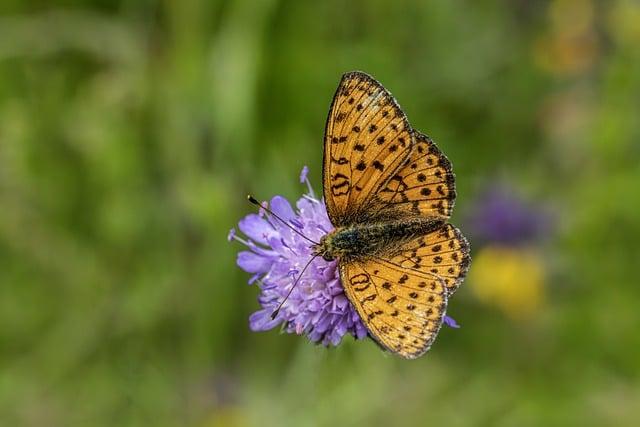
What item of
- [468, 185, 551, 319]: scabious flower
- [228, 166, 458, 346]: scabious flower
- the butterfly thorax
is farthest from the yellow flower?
the butterfly thorax

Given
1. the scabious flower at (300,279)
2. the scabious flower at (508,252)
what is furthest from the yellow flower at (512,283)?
the scabious flower at (300,279)

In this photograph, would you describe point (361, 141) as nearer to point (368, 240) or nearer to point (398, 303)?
point (368, 240)

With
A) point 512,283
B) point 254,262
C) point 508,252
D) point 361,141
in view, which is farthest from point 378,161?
point 508,252

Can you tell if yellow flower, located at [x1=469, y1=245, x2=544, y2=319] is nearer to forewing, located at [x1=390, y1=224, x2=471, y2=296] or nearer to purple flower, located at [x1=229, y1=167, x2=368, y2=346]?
Result: purple flower, located at [x1=229, y1=167, x2=368, y2=346]

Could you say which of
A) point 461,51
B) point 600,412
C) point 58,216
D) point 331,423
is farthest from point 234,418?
point 461,51

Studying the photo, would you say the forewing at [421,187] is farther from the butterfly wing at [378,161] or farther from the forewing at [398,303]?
the forewing at [398,303]

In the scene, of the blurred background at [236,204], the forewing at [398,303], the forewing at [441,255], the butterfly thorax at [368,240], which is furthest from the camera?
the blurred background at [236,204]
